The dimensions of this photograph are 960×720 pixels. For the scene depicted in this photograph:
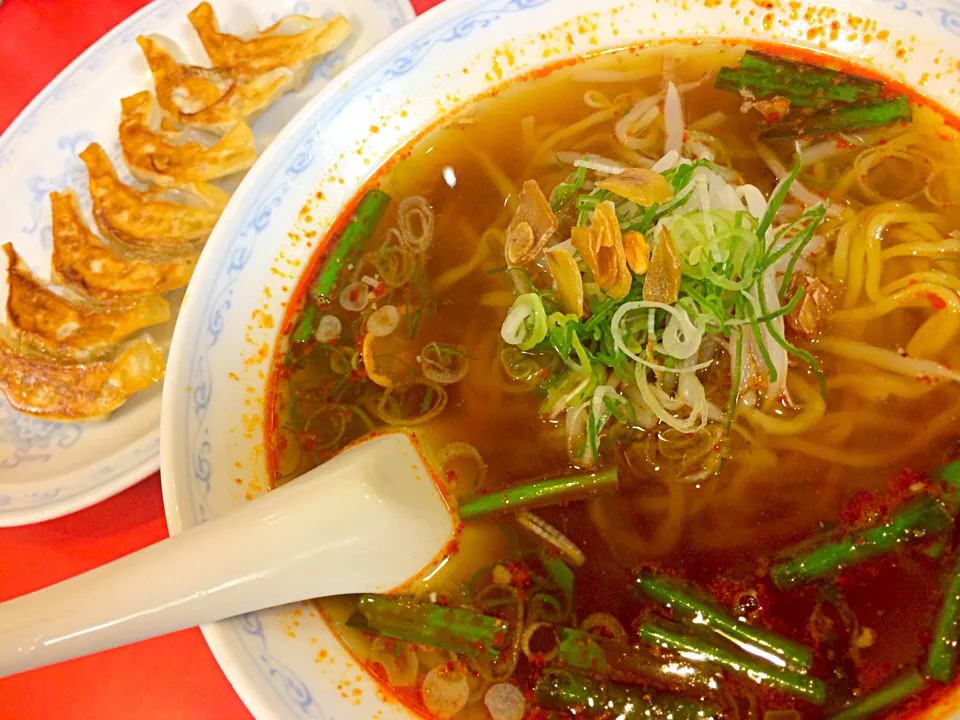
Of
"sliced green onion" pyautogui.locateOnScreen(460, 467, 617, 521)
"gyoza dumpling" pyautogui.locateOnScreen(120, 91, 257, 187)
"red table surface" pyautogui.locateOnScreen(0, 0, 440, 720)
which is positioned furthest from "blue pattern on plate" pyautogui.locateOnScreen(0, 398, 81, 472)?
"sliced green onion" pyautogui.locateOnScreen(460, 467, 617, 521)

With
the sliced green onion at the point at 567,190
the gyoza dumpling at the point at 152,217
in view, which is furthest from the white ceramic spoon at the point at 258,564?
the gyoza dumpling at the point at 152,217

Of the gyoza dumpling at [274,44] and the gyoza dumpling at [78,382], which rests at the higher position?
the gyoza dumpling at [274,44]

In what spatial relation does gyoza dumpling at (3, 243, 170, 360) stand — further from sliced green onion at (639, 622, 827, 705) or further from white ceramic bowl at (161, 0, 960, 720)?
sliced green onion at (639, 622, 827, 705)

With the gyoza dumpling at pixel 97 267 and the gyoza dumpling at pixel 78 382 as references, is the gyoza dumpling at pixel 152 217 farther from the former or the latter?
the gyoza dumpling at pixel 78 382

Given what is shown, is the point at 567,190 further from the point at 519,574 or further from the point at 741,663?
the point at 741,663

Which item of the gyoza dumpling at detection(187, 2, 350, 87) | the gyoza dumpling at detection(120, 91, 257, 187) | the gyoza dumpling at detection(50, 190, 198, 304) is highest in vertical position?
the gyoza dumpling at detection(187, 2, 350, 87)

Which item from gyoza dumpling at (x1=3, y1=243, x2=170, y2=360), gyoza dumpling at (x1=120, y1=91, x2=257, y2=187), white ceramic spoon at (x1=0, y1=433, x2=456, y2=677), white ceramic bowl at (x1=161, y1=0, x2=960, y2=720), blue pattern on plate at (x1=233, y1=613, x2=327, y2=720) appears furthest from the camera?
gyoza dumpling at (x1=120, y1=91, x2=257, y2=187)
